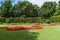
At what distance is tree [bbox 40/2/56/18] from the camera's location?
80.2m

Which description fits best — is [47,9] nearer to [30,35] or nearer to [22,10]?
[22,10]

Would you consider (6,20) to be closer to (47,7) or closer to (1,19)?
(1,19)

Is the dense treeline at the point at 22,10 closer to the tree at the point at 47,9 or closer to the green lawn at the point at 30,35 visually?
the tree at the point at 47,9

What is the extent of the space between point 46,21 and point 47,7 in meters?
41.3

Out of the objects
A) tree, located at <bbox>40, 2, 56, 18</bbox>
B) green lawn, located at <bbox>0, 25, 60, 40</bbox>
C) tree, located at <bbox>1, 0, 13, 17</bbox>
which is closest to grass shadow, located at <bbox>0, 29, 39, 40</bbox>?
green lawn, located at <bbox>0, 25, 60, 40</bbox>

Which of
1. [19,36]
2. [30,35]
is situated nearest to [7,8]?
[30,35]

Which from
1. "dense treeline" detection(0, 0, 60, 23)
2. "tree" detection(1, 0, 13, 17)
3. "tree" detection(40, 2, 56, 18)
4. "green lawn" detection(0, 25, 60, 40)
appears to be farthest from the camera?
"tree" detection(40, 2, 56, 18)

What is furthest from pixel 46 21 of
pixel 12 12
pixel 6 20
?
pixel 12 12

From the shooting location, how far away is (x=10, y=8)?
72.4 meters

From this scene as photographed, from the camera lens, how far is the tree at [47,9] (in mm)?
80188

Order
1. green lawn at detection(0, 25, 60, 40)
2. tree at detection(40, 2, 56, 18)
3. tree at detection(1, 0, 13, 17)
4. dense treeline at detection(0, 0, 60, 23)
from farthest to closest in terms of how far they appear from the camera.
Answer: tree at detection(40, 2, 56, 18) → dense treeline at detection(0, 0, 60, 23) → tree at detection(1, 0, 13, 17) → green lawn at detection(0, 25, 60, 40)

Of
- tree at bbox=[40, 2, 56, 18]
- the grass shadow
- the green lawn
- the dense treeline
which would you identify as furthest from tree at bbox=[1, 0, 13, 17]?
the grass shadow

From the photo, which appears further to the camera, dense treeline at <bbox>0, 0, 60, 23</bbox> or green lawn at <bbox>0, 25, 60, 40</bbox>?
dense treeline at <bbox>0, 0, 60, 23</bbox>

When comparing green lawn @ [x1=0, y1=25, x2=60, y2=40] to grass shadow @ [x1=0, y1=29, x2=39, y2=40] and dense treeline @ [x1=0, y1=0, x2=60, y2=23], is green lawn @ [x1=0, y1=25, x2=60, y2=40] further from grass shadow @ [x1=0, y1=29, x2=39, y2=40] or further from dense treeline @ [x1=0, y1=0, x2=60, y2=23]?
dense treeline @ [x1=0, y1=0, x2=60, y2=23]
